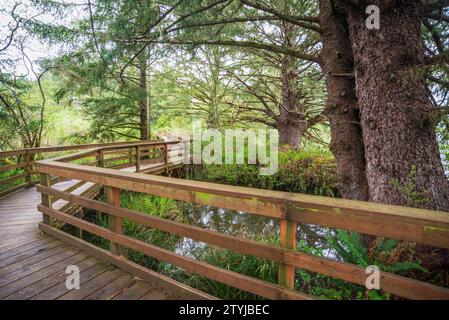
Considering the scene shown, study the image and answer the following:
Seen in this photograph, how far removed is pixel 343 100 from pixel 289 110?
13.7 feet

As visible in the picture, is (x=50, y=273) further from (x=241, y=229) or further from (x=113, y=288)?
(x=241, y=229)

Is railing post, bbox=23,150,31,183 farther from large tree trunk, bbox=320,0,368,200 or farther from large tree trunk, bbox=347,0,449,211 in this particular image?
large tree trunk, bbox=347,0,449,211

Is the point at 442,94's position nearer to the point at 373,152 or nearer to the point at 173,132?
the point at 373,152

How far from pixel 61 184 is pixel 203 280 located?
206 inches

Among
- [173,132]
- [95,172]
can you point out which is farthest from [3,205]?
[173,132]

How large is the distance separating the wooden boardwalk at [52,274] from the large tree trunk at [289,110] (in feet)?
21.0

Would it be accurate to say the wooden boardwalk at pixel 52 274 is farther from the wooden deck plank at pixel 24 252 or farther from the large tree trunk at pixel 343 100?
the large tree trunk at pixel 343 100

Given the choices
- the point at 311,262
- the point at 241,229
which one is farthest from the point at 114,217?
the point at 241,229

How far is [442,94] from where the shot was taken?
279 centimetres

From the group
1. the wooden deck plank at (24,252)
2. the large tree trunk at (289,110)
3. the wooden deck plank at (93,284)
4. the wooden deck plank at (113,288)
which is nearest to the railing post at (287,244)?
the wooden deck plank at (113,288)

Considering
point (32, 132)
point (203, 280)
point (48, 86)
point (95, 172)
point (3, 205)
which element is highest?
point (48, 86)

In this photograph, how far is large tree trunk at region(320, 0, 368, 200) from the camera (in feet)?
11.2

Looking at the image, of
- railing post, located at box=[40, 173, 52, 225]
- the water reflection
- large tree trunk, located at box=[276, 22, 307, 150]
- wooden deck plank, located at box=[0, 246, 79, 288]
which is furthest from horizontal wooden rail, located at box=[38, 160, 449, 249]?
large tree trunk, located at box=[276, 22, 307, 150]
